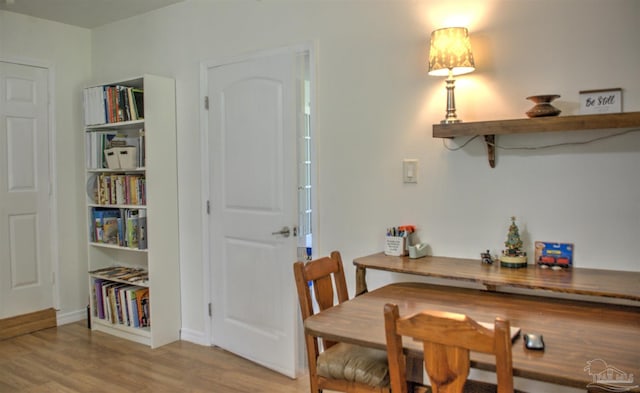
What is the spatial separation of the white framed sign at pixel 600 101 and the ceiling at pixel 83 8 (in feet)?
9.42

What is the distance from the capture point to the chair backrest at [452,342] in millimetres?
1365

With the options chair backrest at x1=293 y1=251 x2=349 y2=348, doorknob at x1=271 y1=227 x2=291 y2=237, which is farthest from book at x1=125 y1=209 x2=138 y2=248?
chair backrest at x1=293 y1=251 x2=349 y2=348

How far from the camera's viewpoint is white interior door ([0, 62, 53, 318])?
3986 millimetres

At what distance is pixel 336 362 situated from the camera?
6.53 ft

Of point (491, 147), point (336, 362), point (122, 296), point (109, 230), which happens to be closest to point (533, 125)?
point (491, 147)

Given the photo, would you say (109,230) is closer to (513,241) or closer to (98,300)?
(98,300)

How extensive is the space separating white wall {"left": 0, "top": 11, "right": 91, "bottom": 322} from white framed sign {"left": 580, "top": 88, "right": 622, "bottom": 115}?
395 cm

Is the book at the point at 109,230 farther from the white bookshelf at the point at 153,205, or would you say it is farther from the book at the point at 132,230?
the book at the point at 132,230

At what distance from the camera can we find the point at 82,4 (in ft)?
12.5

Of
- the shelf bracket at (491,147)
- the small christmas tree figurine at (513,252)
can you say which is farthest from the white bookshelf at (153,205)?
the small christmas tree figurine at (513,252)

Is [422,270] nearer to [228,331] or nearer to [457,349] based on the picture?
[457,349]

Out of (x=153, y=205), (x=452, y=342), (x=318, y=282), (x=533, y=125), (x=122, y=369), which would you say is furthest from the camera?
(x=153, y=205)

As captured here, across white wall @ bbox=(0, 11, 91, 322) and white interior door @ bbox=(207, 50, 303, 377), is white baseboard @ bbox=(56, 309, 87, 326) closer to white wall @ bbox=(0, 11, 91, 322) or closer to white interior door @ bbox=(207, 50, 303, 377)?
white wall @ bbox=(0, 11, 91, 322)

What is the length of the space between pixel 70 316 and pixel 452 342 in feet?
12.9
